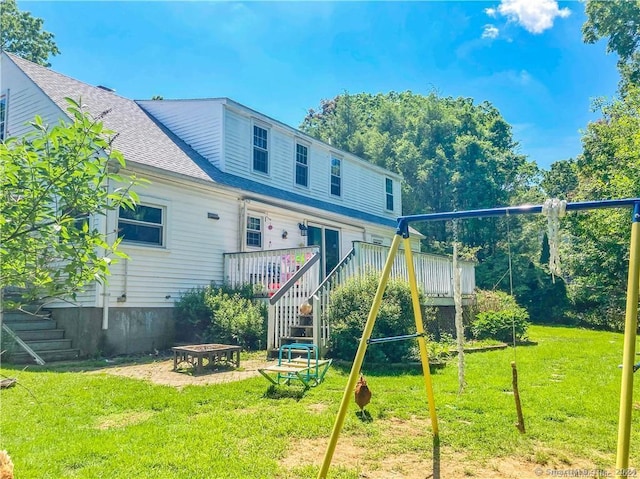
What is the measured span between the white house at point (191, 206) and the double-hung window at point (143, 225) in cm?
3

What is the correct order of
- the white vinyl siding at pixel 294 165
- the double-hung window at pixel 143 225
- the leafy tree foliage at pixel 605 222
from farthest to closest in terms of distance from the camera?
the leafy tree foliage at pixel 605 222 < the white vinyl siding at pixel 294 165 < the double-hung window at pixel 143 225

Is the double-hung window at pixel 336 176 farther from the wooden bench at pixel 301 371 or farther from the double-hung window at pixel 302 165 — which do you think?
the wooden bench at pixel 301 371

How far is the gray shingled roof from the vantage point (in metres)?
11.1

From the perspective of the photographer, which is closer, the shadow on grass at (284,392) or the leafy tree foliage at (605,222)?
the shadow on grass at (284,392)

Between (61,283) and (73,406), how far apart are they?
3.52 m

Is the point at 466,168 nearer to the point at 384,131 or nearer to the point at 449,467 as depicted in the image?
the point at 384,131

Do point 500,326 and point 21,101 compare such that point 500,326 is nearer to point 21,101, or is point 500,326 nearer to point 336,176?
point 336,176

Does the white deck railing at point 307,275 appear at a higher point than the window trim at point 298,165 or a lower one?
lower

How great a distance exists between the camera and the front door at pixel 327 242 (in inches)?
610

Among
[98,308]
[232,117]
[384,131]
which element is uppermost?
[384,131]

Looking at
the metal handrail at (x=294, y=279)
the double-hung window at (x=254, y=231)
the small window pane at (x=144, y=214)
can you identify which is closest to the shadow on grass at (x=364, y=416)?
the metal handrail at (x=294, y=279)

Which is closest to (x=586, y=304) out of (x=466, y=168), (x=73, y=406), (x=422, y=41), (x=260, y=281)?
(x=466, y=168)

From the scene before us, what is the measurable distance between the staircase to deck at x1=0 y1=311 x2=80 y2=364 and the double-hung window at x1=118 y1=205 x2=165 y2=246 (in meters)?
2.37

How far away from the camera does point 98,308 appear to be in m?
9.11
